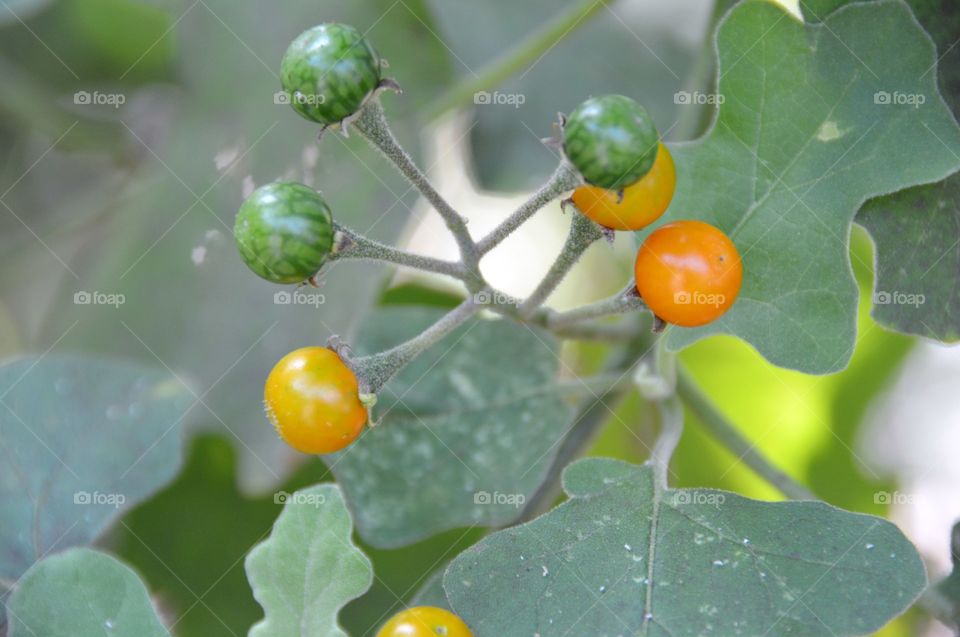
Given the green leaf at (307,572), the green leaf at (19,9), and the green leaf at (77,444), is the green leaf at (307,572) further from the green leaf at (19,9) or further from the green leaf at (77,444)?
the green leaf at (19,9)

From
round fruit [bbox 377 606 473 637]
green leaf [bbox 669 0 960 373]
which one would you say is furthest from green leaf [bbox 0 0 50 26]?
round fruit [bbox 377 606 473 637]

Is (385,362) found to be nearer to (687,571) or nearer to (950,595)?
(687,571)

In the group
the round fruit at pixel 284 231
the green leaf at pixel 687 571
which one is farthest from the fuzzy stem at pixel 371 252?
the green leaf at pixel 687 571

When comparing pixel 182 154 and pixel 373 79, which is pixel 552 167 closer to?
pixel 182 154

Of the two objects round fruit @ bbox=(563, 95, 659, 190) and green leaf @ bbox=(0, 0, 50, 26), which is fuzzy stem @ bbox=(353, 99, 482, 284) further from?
green leaf @ bbox=(0, 0, 50, 26)

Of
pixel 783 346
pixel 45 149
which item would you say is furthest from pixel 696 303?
pixel 45 149

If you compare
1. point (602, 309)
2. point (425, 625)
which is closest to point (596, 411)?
point (602, 309)
